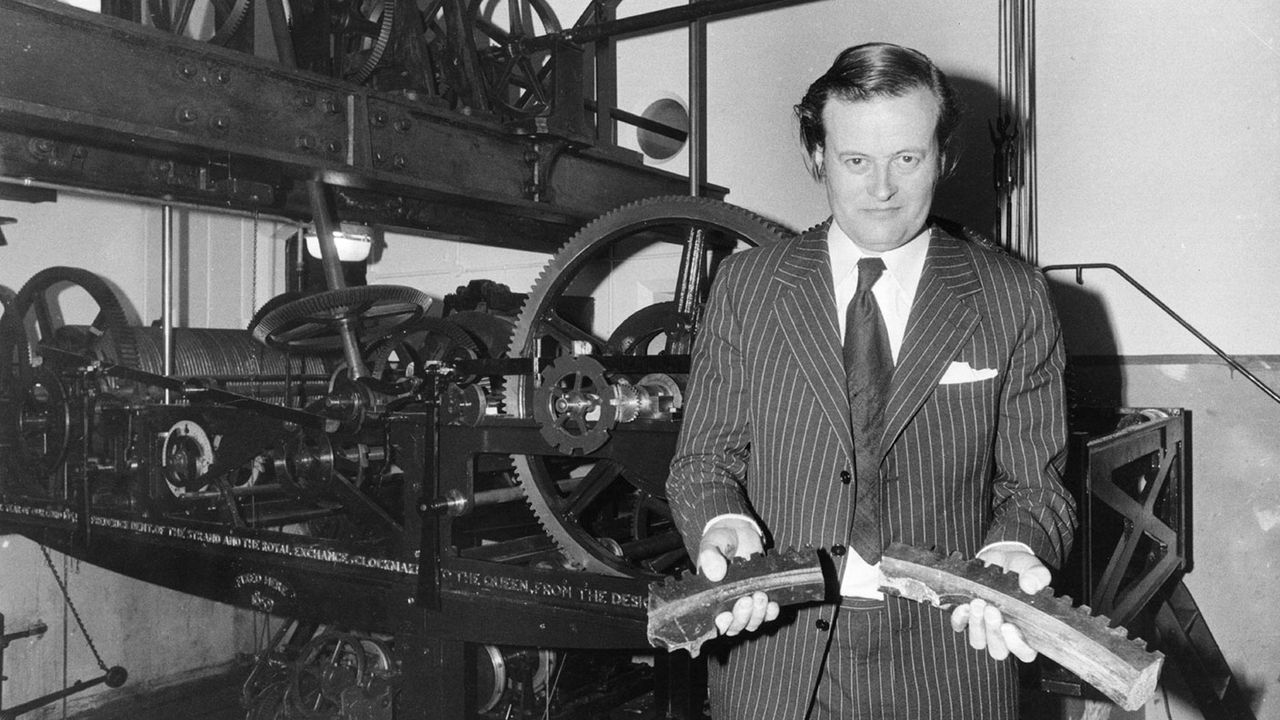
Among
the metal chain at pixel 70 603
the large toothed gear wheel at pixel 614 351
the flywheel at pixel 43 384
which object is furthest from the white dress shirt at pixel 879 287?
the metal chain at pixel 70 603

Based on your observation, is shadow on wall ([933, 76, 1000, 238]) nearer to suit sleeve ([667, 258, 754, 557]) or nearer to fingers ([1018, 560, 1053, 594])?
suit sleeve ([667, 258, 754, 557])

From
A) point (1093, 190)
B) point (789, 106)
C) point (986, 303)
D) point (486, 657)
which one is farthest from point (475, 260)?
point (986, 303)

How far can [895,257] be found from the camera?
4.74 feet

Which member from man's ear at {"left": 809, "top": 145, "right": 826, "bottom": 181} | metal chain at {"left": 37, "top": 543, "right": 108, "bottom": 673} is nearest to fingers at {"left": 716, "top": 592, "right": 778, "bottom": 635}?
man's ear at {"left": 809, "top": 145, "right": 826, "bottom": 181}

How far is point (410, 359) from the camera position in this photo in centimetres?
470

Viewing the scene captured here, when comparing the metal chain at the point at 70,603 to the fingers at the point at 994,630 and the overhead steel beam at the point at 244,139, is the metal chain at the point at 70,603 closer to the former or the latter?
the overhead steel beam at the point at 244,139

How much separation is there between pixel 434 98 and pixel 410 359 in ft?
4.50

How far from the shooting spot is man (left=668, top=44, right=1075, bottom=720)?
52.6 inches

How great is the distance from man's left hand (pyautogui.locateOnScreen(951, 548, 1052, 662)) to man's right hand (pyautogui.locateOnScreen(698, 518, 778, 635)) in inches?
9.1

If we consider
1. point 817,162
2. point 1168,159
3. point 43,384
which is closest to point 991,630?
point 817,162

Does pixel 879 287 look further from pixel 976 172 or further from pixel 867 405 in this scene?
pixel 976 172

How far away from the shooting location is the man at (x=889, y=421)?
1.33 meters

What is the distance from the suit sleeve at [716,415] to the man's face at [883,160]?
0.25 meters

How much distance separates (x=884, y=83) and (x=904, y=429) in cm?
46
